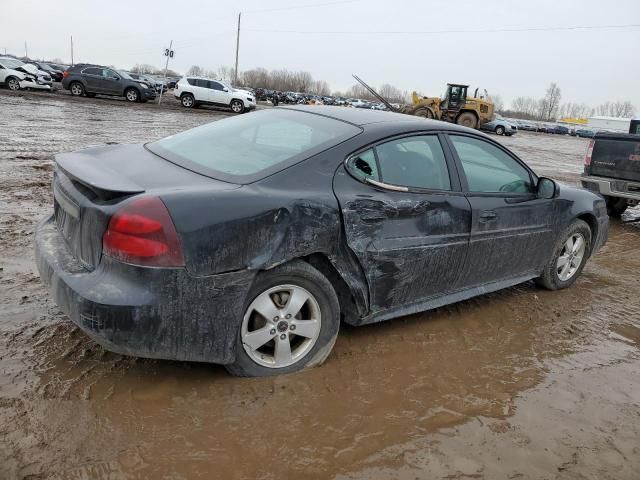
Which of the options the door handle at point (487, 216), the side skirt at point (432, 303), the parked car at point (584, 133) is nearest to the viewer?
the side skirt at point (432, 303)

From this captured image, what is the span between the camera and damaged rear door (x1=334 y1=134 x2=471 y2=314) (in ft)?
9.48

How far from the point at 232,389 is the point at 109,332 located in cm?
70

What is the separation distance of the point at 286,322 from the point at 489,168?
6.50ft

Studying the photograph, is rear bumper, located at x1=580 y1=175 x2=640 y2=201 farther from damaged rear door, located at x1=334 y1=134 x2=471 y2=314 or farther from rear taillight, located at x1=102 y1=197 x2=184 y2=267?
rear taillight, located at x1=102 y1=197 x2=184 y2=267

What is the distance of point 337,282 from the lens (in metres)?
2.95

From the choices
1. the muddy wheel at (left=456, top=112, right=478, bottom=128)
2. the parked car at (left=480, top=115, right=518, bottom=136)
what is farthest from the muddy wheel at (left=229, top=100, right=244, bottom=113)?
the parked car at (left=480, top=115, right=518, bottom=136)

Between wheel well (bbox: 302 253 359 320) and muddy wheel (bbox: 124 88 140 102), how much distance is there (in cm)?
2523

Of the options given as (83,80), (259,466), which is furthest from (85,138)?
Result: (83,80)

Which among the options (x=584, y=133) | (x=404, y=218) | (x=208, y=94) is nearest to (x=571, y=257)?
(x=404, y=218)

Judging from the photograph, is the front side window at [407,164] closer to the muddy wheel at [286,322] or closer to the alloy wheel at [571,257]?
the muddy wheel at [286,322]

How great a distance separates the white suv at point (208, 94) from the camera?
25.9m

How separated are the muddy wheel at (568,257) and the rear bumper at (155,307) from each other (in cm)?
305

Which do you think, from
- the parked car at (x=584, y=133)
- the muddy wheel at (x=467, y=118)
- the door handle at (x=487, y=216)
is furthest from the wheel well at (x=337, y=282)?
the parked car at (x=584, y=133)

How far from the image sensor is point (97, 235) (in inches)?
94.2
